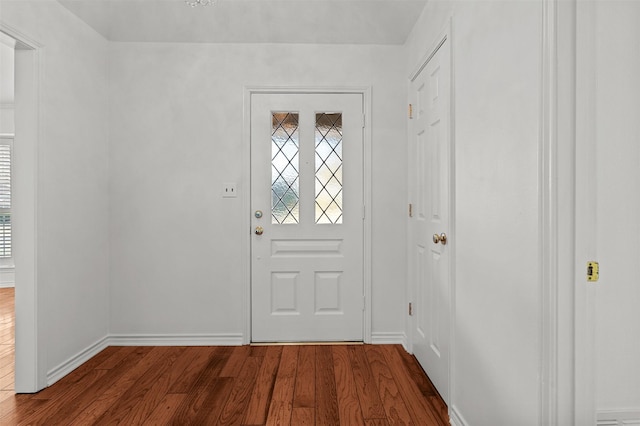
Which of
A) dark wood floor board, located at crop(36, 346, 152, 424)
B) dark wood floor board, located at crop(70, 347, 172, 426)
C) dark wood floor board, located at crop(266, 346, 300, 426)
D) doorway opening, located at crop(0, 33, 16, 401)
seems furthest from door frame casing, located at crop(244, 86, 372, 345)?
doorway opening, located at crop(0, 33, 16, 401)

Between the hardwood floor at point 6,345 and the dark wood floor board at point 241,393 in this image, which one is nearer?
the dark wood floor board at point 241,393

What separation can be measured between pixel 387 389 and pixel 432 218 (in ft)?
3.51

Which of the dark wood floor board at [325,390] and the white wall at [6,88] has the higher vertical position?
the white wall at [6,88]

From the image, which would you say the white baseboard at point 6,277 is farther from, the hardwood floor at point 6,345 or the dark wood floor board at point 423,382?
the dark wood floor board at point 423,382

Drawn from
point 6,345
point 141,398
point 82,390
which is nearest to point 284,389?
point 141,398

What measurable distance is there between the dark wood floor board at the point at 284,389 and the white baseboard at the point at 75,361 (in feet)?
4.56

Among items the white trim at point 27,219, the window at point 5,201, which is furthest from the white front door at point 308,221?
the window at point 5,201

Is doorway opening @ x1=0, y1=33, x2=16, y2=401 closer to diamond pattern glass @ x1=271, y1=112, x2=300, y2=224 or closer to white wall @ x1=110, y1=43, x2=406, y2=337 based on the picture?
white wall @ x1=110, y1=43, x2=406, y2=337

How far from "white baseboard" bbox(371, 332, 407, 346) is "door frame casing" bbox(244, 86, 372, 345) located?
49mm

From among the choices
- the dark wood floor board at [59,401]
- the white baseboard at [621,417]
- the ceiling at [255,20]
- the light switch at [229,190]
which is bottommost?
the dark wood floor board at [59,401]

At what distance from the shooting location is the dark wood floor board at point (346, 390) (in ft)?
6.95

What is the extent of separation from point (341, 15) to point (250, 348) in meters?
2.57

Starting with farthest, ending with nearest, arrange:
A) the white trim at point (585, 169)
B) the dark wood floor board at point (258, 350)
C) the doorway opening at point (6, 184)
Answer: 1. the doorway opening at point (6, 184)
2. the dark wood floor board at point (258, 350)
3. the white trim at point (585, 169)

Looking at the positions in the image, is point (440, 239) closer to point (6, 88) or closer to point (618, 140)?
point (618, 140)
